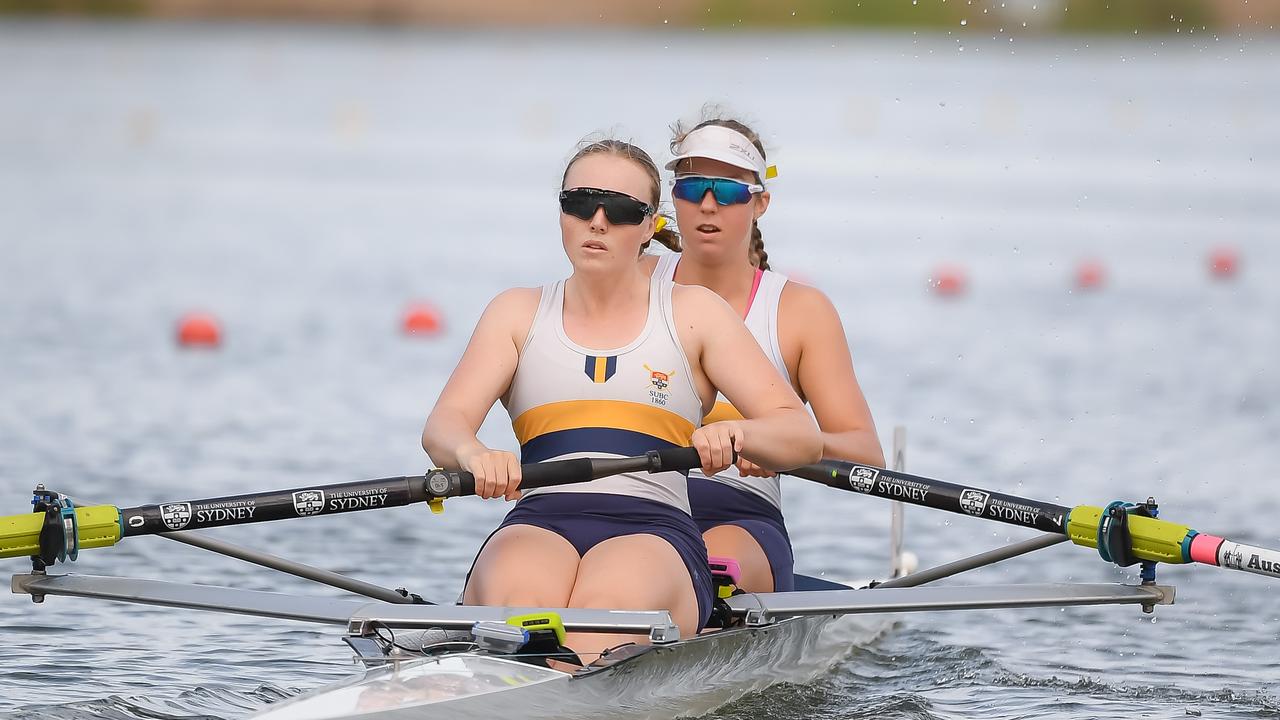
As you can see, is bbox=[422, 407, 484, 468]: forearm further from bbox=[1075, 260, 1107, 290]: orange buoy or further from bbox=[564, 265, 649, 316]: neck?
bbox=[1075, 260, 1107, 290]: orange buoy

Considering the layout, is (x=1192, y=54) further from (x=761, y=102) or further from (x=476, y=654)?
(x=476, y=654)

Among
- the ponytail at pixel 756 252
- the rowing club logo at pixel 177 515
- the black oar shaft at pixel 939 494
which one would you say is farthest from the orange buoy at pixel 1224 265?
the rowing club logo at pixel 177 515

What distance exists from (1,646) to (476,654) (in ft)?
8.48

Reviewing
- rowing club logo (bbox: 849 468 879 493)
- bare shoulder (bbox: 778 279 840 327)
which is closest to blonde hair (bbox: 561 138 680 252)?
bare shoulder (bbox: 778 279 840 327)

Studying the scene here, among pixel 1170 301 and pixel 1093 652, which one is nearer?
pixel 1093 652

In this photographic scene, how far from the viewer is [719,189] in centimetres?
567

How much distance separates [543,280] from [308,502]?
12.7 metres

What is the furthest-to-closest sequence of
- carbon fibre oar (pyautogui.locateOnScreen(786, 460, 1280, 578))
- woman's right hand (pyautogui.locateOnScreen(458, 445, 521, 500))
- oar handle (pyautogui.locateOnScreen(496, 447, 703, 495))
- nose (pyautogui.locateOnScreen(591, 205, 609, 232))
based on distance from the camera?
carbon fibre oar (pyautogui.locateOnScreen(786, 460, 1280, 578)) → nose (pyautogui.locateOnScreen(591, 205, 609, 232)) → oar handle (pyautogui.locateOnScreen(496, 447, 703, 495)) → woman's right hand (pyautogui.locateOnScreen(458, 445, 521, 500))

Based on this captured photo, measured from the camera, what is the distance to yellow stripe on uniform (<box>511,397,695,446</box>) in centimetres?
491

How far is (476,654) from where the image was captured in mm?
4430

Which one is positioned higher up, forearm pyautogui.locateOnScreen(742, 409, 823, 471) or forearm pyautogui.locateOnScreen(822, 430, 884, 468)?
forearm pyautogui.locateOnScreen(822, 430, 884, 468)

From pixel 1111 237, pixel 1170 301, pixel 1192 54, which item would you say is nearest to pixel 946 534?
pixel 1170 301

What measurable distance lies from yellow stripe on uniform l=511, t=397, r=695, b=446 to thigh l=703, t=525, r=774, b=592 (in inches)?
25.8

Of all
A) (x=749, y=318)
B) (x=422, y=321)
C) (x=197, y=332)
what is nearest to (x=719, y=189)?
(x=749, y=318)
